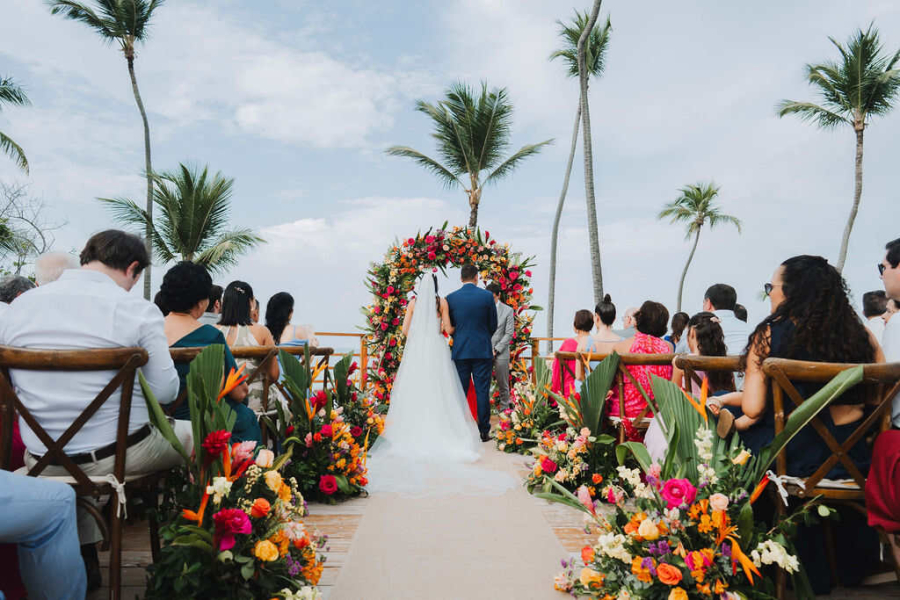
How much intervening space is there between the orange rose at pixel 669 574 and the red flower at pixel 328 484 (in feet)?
7.57

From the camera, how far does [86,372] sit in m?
2.02

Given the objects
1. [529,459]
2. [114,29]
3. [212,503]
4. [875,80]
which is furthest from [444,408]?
[875,80]

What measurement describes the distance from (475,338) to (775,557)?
4557 mm

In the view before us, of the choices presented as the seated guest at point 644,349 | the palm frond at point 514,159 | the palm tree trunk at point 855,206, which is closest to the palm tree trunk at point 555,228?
the palm frond at point 514,159

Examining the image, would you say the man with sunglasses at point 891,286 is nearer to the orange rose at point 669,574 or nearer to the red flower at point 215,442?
the orange rose at point 669,574

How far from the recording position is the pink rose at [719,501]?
6.26 feet

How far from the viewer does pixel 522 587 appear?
2463 millimetres

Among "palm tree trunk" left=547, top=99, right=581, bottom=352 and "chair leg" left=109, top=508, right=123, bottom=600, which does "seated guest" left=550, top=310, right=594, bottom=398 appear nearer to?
"chair leg" left=109, top=508, right=123, bottom=600

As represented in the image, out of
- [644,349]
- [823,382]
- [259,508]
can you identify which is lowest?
[259,508]

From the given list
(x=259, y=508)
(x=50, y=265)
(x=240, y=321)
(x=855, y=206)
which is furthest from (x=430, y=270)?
(x=855, y=206)

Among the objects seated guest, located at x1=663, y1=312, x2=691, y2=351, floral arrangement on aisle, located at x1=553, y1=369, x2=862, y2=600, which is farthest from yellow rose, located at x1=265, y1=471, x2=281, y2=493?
seated guest, located at x1=663, y1=312, x2=691, y2=351

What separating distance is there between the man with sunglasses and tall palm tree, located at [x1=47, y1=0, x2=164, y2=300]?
16.7 metres

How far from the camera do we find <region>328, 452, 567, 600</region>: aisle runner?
2428mm

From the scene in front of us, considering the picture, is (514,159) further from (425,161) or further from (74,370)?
(74,370)
